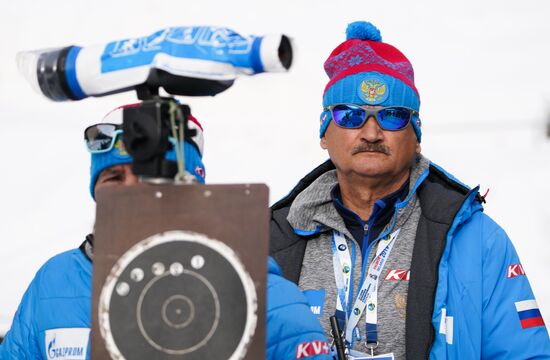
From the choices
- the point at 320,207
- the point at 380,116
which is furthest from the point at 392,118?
the point at 320,207

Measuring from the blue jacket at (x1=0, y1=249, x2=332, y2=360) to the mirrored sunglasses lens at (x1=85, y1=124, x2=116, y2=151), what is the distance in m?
0.20

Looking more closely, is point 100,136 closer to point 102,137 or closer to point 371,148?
point 102,137

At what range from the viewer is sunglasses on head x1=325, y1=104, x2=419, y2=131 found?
2170 mm

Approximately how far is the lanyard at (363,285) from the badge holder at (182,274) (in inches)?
34.7

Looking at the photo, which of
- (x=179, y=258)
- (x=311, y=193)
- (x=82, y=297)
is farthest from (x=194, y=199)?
(x=311, y=193)

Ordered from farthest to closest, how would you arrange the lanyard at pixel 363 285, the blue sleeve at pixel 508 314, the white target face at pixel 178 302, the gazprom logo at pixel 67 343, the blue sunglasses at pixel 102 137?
the lanyard at pixel 363 285 → the blue sleeve at pixel 508 314 → the blue sunglasses at pixel 102 137 → the gazprom logo at pixel 67 343 → the white target face at pixel 178 302

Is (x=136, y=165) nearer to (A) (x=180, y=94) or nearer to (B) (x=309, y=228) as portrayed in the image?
(A) (x=180, y=94)

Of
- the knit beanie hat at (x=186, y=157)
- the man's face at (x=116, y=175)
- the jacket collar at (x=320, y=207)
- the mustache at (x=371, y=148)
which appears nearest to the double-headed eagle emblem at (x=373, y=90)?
the mustache at (x=371, y=148)

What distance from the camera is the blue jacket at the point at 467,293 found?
1.91 m

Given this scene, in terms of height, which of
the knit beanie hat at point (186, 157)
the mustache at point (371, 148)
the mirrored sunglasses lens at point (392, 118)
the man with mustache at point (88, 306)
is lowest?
the man with mustache at point (88, 306)

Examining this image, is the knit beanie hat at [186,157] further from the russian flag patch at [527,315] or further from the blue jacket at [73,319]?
the russian flag patch at [527,315]

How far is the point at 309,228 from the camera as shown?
7.35 ft

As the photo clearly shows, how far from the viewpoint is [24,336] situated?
1.48 meters

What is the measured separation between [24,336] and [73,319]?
0.12 metres
